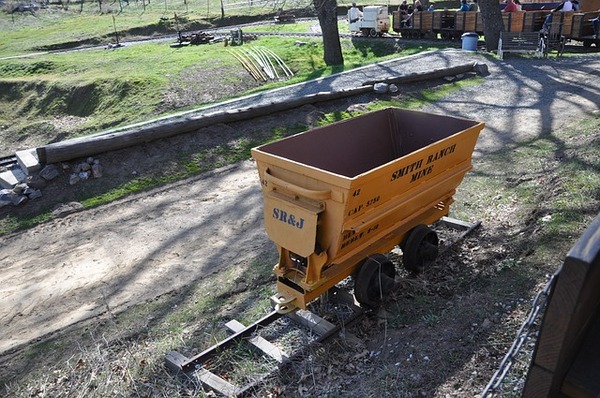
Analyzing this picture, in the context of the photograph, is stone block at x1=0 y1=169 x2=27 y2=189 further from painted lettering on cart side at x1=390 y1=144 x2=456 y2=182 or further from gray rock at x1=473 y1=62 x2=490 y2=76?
gray rock at x1=473 y1=62 x2=490 y2=76

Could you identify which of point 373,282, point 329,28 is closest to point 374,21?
point 329,28

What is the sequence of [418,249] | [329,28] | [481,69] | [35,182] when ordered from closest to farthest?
[418,249]
[35,182]
[481,69]
[329,28]

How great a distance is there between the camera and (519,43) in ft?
67.3

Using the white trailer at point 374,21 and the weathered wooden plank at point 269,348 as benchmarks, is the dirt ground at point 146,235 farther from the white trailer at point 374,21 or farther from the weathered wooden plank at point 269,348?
the white trailer at point 374,21

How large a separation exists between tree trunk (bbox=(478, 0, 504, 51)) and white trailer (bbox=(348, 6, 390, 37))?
10882 mm

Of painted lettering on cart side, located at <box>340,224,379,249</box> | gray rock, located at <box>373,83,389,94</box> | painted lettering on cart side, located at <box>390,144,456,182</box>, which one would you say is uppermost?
painted lettering on cart side, located at <box>390,144,456,182</box>

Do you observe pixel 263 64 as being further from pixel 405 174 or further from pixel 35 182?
pixel 405 174

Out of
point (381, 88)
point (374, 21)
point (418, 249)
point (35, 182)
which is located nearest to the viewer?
point (418, 249)

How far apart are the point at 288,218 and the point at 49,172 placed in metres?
7.23

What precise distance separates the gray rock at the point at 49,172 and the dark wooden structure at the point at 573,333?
415 inches

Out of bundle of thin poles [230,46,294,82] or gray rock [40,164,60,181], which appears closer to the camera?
gray rock [40,164,60,181]

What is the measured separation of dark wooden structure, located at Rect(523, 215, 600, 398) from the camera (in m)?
1.96

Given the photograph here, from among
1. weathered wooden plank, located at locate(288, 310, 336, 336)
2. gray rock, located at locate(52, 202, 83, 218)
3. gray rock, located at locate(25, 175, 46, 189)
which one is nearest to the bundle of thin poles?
gray rock, located at locate(25, 175, 46, 189)

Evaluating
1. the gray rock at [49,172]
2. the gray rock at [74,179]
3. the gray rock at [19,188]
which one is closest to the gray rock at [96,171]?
the gray rock at [74,179]
